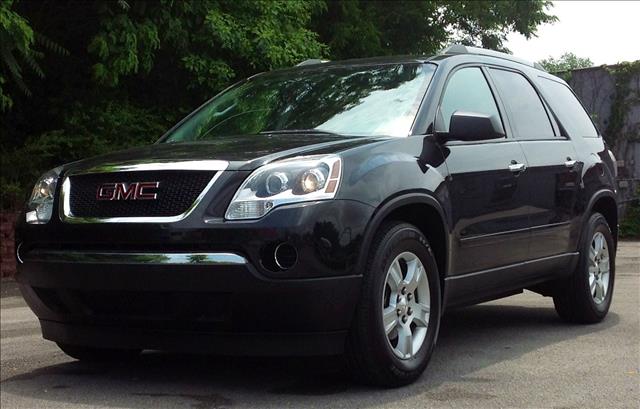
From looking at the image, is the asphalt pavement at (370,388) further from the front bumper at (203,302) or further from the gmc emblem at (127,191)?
the gmc emblem at (127,191)

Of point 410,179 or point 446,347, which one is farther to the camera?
point 446,347

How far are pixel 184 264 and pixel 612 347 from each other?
116 inches

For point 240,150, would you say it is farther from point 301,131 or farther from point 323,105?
point 323,105

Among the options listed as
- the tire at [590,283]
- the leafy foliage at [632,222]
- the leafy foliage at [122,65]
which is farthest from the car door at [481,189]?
the leafy foliage at [632,222]

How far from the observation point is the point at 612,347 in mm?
5914

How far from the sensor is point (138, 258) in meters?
4.41

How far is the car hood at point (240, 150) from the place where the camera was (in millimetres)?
4504

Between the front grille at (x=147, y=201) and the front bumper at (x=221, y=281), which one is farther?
the front grille at (x=147, y=201)

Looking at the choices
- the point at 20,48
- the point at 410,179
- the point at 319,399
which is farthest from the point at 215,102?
the point at 20,48

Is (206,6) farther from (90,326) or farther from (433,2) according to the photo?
(90,326)

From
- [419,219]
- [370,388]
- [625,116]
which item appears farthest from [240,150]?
[625,116]

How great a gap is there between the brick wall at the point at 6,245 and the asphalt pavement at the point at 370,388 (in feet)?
17.1

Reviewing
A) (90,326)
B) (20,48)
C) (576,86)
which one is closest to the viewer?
(90,326)

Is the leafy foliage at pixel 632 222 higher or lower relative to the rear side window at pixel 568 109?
lower
